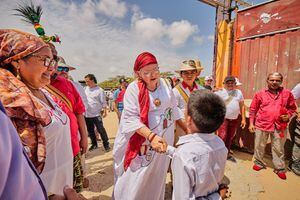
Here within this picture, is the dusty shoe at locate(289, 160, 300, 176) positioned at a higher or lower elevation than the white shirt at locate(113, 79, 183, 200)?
lower

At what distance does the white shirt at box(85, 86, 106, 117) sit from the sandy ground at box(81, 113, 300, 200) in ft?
3.98

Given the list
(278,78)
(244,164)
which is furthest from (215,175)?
(244,164)

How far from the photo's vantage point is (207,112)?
1324mm

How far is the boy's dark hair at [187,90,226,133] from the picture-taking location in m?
1.33

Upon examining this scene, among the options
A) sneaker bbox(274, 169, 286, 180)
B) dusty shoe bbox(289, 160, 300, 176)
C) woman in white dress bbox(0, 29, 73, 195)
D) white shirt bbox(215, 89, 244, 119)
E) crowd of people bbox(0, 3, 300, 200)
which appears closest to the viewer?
crowd of people bbox(0, 3, 300, 200)

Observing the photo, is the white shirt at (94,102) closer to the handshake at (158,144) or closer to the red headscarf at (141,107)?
the red headscarf at (141,107)

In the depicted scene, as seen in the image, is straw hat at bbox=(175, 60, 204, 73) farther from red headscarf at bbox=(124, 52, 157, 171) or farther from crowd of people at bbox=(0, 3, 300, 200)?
red headscarf at bbox=(124, 52, 157, 171)

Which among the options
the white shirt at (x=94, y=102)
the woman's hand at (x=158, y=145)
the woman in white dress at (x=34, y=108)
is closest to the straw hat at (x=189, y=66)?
the woman's hand at (x=158, y=145)

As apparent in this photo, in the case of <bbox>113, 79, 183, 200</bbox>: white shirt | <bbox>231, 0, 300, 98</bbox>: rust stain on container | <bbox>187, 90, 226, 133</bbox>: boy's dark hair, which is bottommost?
<bbox>113, 79, 183, 200</bbox>: white shirt

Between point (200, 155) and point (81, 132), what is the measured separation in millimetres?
1508

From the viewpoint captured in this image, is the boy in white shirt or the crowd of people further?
the boy in white shirt

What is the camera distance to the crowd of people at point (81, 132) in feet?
2.69

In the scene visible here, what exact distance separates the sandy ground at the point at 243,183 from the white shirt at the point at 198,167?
174cm

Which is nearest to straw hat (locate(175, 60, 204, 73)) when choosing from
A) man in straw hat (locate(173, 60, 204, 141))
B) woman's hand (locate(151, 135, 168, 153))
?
man in straw hat (locate(173, 60, 204, 141))
